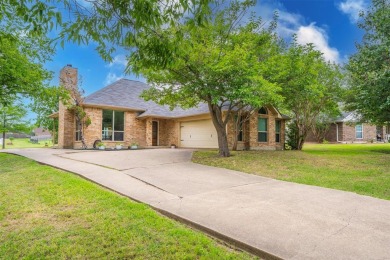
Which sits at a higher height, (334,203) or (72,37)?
(72,37)

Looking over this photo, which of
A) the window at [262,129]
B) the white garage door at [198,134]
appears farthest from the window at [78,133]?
the window at [262,129]

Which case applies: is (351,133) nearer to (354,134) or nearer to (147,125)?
(354,134)

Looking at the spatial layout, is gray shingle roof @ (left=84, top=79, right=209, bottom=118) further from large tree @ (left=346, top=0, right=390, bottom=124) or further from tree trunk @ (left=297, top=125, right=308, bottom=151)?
large tree @ (left=346, top=0, right=390, bottom=124)

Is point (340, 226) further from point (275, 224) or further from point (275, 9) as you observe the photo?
point (275, 9)

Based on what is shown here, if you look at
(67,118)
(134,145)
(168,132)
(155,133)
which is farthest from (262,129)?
(67,118)

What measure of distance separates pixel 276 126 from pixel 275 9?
10.1 metres

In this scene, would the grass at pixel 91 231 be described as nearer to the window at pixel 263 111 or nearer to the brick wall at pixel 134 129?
the brick wall at pixel 134 129

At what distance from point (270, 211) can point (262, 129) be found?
14.9 metres

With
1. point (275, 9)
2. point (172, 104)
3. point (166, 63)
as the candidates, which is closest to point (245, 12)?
point (275, 9)

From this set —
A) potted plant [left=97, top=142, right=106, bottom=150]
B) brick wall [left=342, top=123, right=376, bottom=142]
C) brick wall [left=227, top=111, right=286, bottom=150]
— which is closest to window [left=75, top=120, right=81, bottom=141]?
potted plant [left=97, top=142, right=106, bottom=150]

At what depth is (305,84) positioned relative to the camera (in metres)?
12.9

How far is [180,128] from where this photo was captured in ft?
69.5

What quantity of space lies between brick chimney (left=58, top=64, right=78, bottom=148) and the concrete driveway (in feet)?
37.6

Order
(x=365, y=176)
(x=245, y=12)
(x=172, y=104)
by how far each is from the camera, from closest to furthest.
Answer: (x=365, y=176) → (x=245, y=12) → (x=172, y=104)
